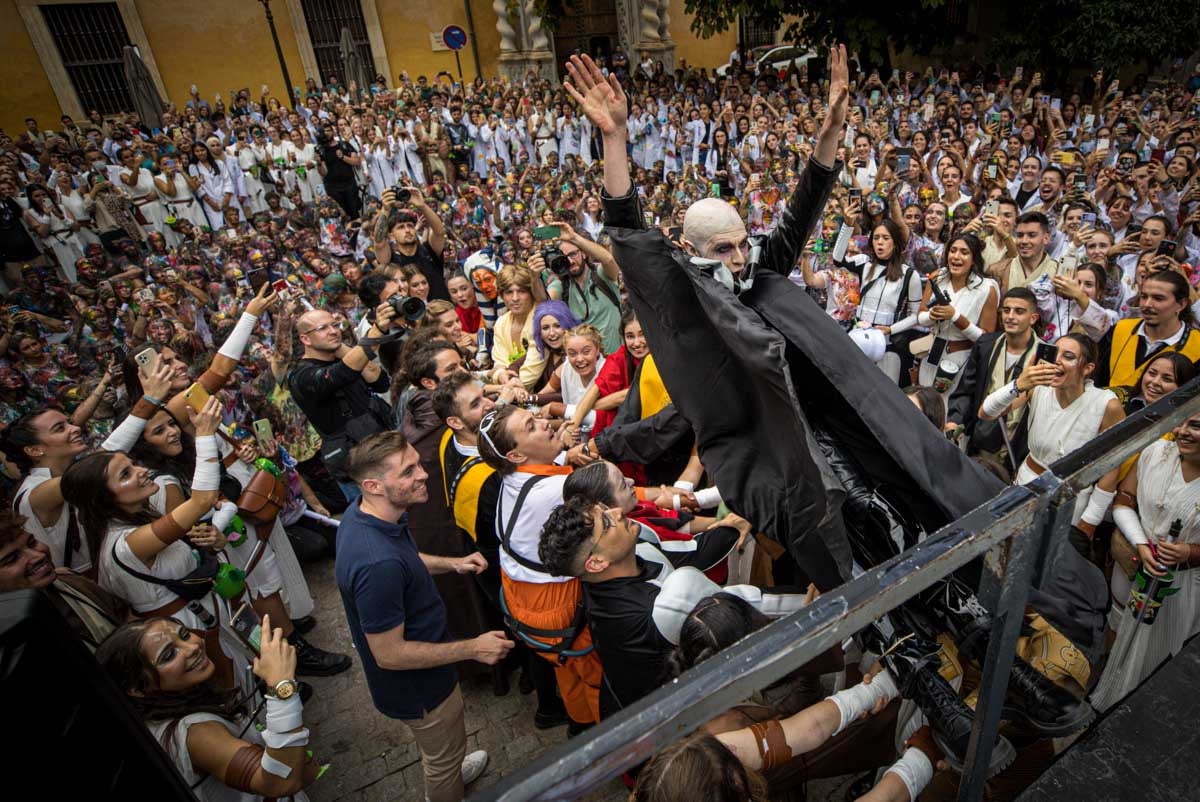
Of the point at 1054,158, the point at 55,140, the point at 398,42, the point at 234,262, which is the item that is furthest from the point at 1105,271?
the point at 398,42

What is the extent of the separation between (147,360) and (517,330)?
8.13 ft

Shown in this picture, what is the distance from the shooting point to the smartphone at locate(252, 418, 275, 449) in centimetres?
424

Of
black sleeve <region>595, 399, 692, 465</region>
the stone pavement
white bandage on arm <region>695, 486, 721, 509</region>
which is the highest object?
black sleeve <region>595, 399, 692, 465</region>

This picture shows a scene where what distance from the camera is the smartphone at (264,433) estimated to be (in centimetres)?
424

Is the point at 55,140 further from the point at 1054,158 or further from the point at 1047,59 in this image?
the point at 1047,59

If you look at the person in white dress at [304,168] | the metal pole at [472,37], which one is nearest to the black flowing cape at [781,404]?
the person in white dress at [304,168]

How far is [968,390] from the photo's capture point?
395 centimetres

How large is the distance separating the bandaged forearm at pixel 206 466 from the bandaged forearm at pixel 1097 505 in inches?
161

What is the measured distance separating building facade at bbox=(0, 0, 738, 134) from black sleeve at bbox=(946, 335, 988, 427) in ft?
64.4

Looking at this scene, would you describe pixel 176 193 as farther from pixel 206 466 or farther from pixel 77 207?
pixel 206 466

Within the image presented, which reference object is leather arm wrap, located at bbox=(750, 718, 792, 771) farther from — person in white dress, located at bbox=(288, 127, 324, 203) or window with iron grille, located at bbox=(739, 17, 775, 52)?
window with iron grille, located at bbox=(739, 17, 775, 52)

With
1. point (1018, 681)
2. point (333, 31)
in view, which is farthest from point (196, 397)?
point (333, 31)

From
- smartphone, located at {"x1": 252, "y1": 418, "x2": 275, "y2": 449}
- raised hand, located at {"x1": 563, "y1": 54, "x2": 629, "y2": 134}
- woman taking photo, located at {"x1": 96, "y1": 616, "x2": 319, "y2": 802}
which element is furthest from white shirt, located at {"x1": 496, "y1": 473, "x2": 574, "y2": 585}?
smartphone, located at {"x1": 252, "y1": 418, "x2": 275, "y2": 449}

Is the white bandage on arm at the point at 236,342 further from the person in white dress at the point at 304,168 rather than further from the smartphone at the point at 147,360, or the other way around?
the person in white dress at the point at 304,168
